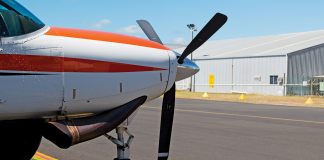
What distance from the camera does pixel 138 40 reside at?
5.02 meters

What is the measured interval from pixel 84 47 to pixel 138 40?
0.72 meters

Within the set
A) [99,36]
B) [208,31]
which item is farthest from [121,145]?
[208,31]

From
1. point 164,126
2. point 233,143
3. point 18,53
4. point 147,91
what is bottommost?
point 233,143

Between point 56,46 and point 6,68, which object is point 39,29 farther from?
point 6,68

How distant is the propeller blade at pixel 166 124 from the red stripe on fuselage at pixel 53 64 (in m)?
0.90

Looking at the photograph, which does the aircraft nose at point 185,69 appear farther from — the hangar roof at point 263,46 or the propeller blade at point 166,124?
the hangar roof at point 263,46

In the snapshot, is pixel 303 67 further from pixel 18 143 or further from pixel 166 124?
pixel 18 143

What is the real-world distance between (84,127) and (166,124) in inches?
49.5

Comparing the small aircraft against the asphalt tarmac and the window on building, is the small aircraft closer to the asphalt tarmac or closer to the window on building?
→ the asphalt tarmac

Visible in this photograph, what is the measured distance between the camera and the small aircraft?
13.8 feet

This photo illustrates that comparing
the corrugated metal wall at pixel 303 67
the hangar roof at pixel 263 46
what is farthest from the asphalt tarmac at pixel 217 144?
the hangar roof at pixel 263 46

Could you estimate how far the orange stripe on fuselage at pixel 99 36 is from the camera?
457 centimetres

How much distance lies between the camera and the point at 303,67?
51344mm

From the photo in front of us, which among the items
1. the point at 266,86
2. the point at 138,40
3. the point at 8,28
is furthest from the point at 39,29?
the point at 266,86
